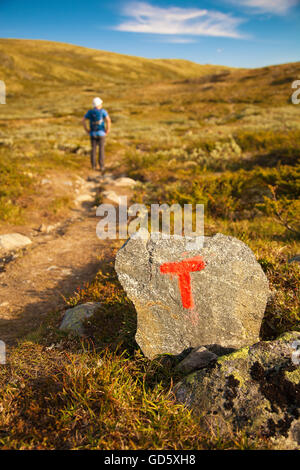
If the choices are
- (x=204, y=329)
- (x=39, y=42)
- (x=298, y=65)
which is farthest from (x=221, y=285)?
(x=39, y=42)

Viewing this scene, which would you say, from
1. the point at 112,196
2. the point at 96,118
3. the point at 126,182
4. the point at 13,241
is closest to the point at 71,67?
the point at 96,118

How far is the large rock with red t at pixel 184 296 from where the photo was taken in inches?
122

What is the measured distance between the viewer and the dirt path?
15.3ft

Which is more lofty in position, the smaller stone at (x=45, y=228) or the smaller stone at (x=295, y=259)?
the smaller stone at (x=295, y=259)

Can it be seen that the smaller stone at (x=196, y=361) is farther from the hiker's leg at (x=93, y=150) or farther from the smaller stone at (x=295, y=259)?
the hiker's leg at (x=93, y=150)

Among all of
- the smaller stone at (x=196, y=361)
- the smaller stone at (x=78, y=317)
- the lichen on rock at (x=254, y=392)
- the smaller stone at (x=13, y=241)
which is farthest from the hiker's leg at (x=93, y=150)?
the lichen on rock at (x=254, y=392)

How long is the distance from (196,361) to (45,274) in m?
4.02

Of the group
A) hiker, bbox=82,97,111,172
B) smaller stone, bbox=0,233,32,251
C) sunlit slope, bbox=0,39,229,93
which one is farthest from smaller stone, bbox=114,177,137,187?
sunlit slope, bbox=0,39,229,93

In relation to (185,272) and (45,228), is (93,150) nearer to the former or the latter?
(45,228)

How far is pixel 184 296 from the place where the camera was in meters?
3.13

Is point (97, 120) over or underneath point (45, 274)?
over

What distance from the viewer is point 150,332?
311 centimetres

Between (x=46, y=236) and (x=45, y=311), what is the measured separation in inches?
135

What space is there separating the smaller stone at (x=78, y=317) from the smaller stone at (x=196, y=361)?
1.51m
